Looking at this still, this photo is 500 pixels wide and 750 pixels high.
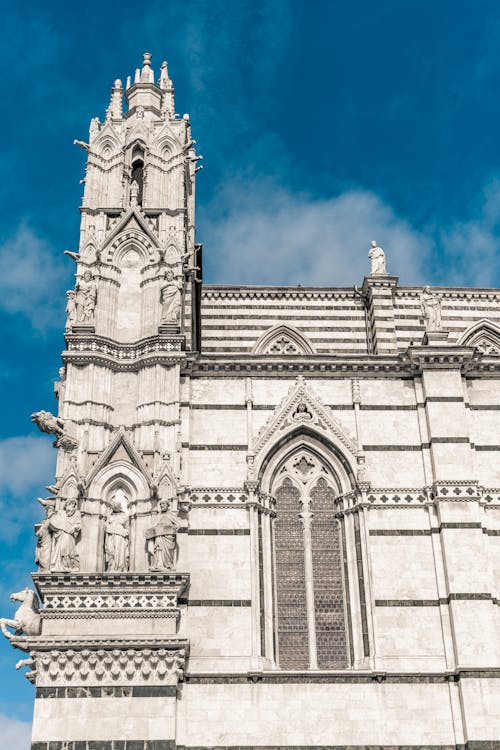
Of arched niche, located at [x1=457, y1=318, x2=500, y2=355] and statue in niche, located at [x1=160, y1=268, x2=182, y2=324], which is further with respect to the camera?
arched niche, located at [x1=457, y1=318, x2=500, y2=355]

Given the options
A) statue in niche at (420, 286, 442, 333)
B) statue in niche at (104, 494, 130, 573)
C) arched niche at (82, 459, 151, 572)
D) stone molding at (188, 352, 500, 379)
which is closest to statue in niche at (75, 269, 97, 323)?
stone molding at (188, 352, 500, 379)

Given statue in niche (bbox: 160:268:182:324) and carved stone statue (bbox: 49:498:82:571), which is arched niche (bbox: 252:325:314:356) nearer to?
statue in niche (bbox: 160:268:182:324)

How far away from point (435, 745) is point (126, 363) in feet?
30.2

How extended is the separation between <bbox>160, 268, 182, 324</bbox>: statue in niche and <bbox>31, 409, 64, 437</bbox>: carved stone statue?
3.13 metres

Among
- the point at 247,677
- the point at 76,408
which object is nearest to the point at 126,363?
the point at 76,408

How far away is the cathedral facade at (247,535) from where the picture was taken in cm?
1658

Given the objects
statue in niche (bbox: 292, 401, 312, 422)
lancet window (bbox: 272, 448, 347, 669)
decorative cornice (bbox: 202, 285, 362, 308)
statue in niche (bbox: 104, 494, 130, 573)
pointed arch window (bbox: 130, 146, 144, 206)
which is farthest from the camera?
decorative cornice (bbox: 202, 285, 362, 308)

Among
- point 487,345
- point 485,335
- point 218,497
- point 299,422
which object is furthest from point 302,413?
point 485,335

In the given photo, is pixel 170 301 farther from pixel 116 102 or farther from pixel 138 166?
pixel 116 102

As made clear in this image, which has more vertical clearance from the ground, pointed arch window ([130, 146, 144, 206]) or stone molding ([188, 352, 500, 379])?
pointed arch window ([130, 146, 144, 206])

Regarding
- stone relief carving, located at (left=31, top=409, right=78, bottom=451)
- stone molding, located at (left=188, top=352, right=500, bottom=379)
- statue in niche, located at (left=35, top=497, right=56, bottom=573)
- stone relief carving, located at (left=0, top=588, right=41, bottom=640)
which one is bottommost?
stone relief carving, located at (left=0, top=588, right=41, bottom=640)

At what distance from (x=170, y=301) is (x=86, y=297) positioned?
5.72 ft

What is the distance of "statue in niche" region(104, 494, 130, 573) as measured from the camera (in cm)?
1752

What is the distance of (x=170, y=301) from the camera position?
67.8 feet
